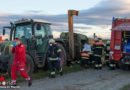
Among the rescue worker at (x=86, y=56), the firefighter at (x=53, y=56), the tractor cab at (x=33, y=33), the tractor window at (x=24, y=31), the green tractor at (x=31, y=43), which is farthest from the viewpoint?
the rescue worker at (x=86, y=56)

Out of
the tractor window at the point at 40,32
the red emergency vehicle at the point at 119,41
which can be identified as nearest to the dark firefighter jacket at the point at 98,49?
the red emergency vehicle at the point at 119,41

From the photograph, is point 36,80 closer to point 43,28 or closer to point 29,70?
point 29,70

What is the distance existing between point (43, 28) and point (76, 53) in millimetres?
3979

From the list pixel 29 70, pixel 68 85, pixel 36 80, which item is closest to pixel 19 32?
pixel 29 70

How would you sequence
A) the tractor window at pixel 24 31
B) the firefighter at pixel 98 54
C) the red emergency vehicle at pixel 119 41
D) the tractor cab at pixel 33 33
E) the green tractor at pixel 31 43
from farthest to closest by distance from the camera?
the firefighter at pixel 98 54 → the red emergency vehicle at pixel 119 41 → the tractor window at pixel 24 31 → the tractor cab at pixel 33 33 → the green tractor at pixel 31 43

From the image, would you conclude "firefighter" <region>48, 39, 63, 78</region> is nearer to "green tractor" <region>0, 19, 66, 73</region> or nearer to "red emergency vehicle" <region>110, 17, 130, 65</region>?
"green tractor" <region>0, 19, 66, 73</region>

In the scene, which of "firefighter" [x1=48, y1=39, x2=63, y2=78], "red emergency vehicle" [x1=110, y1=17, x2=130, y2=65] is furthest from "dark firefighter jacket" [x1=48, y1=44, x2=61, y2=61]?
"red emergency vehicle" [x1=110, y1=17, x2=130, y2=65]

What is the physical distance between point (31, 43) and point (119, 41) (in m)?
4.93

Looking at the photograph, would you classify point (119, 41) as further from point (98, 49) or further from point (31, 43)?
point (31, 43)

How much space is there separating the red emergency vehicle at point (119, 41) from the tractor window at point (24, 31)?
4.61m

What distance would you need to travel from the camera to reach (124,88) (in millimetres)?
6930

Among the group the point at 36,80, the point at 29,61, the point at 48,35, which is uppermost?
the point at 48,35

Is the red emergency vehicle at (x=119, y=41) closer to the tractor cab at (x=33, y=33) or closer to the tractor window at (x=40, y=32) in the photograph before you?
the tractor cab at (x=33, y=33)

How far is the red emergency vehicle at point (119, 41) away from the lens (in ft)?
36.6
